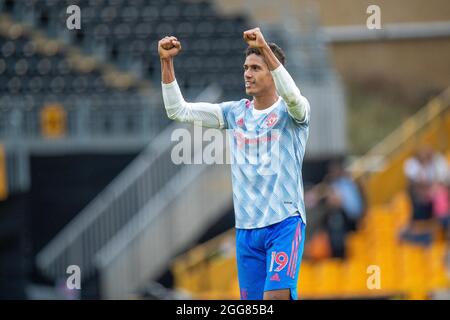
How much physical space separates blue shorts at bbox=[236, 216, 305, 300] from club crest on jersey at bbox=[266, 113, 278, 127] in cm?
55

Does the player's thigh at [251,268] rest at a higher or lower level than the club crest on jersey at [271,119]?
lower

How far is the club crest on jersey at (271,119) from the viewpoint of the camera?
7453mm

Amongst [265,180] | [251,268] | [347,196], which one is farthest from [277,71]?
[347,196]

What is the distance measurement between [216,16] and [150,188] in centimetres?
313

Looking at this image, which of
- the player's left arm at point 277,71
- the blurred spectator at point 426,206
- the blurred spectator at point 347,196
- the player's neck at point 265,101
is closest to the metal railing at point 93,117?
the blurred spectator at point 347,196

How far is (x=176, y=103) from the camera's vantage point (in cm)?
758

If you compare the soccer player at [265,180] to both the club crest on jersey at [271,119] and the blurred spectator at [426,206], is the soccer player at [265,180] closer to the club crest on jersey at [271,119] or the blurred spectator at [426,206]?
the club crest on jersey at [271,119]

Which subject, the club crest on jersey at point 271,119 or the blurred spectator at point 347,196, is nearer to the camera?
the club crest on jersey at point 271,119

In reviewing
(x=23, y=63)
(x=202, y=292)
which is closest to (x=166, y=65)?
(x=202, y=292)

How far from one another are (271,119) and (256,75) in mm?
271


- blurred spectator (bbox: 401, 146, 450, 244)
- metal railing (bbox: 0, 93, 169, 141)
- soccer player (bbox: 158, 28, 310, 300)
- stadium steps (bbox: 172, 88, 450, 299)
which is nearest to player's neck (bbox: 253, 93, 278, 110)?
soccer player (bbox: 158, 28, 310, 300)
